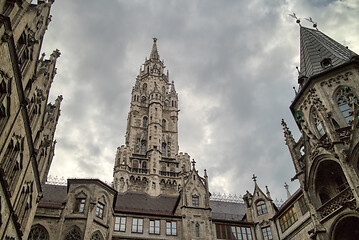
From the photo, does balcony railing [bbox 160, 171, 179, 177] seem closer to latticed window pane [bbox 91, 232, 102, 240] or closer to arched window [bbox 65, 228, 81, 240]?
latticed window pane [bbox 91, 232, 102, 240]

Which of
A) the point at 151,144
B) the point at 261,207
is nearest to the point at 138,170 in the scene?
the point at 151,144

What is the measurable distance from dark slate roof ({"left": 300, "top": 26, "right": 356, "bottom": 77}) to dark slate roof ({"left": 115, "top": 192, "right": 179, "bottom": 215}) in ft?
65.0

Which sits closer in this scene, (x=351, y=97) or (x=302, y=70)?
(x=351, y=97)

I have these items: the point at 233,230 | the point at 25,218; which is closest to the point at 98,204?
the point at 25,218

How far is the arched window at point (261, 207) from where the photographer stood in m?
34.4

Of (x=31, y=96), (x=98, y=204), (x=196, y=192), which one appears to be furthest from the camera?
(x=196, y=192)

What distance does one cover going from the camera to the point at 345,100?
2617 cm

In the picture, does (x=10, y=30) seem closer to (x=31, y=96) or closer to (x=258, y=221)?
(x=31, y=96)

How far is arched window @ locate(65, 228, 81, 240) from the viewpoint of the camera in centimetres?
2645

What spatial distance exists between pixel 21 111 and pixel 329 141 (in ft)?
68.9

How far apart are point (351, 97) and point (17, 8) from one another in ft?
76.1

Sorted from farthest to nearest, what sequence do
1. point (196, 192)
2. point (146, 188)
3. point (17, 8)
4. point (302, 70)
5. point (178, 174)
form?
point (178, 174)
point (146, 188)
point (196, 192)
point (302, 70)
point (17, 8)

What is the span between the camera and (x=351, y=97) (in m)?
24.5

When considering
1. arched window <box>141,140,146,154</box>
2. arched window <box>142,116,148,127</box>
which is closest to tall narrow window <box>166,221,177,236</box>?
arched window <box>141,140,146,154</box>
